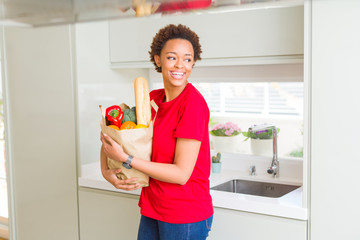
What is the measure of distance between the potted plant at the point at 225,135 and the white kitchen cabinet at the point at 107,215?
646mm

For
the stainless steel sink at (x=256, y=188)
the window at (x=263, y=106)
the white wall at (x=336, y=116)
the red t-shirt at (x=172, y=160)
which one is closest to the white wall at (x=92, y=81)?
the window at (x=263, y=106)

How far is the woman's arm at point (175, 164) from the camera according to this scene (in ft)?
5.21

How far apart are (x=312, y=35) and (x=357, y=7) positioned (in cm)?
18

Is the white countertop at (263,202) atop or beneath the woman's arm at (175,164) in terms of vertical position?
beneath

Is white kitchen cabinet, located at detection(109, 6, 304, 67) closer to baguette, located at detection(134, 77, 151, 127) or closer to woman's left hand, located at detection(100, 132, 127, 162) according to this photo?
baguette, located at detection(134, 77, 151, 127)

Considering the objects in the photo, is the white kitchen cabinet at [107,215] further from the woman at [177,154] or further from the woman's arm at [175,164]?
the woman's arm at [175,164]

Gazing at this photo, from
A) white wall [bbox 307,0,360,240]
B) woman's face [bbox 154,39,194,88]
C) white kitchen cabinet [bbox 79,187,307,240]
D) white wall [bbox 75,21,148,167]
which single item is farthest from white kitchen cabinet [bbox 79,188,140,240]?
white wall [bbox 307,0,360,240]

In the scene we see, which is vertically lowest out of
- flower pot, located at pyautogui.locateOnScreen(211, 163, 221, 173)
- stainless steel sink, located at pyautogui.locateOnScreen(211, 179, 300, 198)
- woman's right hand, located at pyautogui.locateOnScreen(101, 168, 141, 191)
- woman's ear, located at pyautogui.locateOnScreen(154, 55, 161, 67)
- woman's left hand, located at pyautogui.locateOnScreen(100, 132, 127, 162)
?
stainless steel sink, located at pyautogui.locateOnScreen(211, 179, 300, 198)

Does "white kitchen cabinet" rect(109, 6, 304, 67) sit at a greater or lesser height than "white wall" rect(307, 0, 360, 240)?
greater

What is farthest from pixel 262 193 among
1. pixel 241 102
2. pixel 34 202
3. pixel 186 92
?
pixel 34 202

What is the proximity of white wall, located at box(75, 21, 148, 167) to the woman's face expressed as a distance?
2.81 feet

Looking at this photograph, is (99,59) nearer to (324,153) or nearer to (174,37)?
(174,37)

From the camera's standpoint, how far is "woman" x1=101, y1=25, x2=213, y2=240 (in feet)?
5.25

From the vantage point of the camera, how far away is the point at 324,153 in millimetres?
1669
